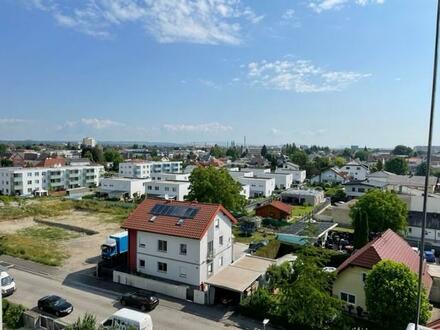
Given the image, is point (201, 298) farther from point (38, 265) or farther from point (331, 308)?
point (38, 265)

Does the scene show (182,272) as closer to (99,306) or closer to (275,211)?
(99,306)

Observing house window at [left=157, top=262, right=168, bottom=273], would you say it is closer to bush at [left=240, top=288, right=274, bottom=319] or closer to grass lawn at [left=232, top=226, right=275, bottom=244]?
bush at [left=240, top=288, right=274, bottom=319]

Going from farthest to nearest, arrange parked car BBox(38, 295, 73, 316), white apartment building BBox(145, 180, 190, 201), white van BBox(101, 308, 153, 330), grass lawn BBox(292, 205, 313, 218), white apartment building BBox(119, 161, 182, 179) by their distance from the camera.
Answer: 1. white apartment building BBox(119, 161, 182, 179)
2. white apartment building BBox(145, 180, 190, 201)
3. grass lawn BBox(292, 205, 313, 218)
4. parked car BBox(38, 295, 73, 316)
5. white van BBox(101, 308, 153, 330)

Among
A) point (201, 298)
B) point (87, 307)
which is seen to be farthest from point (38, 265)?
point (201, 298)

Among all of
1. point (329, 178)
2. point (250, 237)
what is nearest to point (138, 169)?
point (329, 178)

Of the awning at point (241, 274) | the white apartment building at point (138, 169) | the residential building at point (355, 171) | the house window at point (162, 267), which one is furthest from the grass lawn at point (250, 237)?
the residential building at point (355, 171)

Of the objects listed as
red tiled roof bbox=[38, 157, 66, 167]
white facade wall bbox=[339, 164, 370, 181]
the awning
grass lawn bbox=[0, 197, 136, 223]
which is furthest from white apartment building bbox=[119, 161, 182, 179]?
the awning
